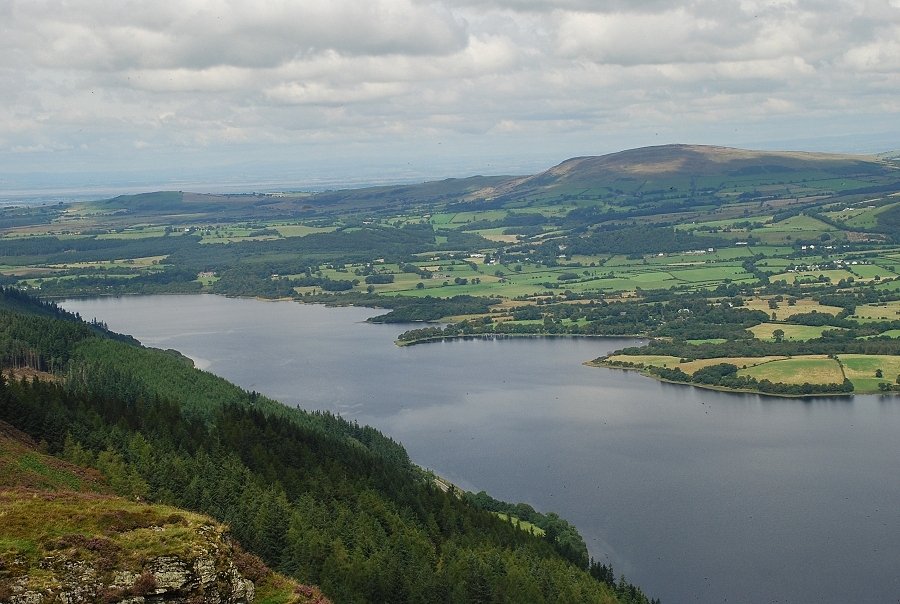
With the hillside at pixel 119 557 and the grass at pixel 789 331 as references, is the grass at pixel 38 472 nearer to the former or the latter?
the hillside at pixel 119 557

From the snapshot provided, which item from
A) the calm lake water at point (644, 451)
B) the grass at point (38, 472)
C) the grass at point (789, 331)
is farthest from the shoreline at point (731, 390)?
the grass at point (38, 472)

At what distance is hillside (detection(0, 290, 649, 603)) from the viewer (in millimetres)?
43688

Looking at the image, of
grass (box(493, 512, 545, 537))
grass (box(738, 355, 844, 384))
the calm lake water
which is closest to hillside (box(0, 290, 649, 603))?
grass (box(493, 512, 545, 537))

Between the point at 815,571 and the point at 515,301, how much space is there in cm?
12755

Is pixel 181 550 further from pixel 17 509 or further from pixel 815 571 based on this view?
pixel 815 571

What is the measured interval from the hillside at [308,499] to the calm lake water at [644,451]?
26.8 feet

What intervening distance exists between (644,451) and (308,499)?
154ft

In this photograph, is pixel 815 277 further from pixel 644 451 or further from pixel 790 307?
pixel 644 451

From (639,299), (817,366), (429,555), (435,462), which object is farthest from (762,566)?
(639,299)

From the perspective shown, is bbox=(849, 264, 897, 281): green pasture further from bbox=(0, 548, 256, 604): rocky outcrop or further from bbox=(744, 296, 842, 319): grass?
bbox=(0, 548, 256, 604): rocky outcrop

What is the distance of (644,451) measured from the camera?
93.6 meters

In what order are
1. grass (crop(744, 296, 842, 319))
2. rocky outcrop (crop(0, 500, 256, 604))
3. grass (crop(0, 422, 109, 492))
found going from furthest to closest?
grass (crop(744, 296, 842, 319))
grass (crop(0, 422, 109, 492))
rocky outcrop (crop(0, 500, 256, 604))

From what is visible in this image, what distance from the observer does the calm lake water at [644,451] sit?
224ft

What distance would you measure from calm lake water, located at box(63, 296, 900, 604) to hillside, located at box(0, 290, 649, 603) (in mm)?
8156
